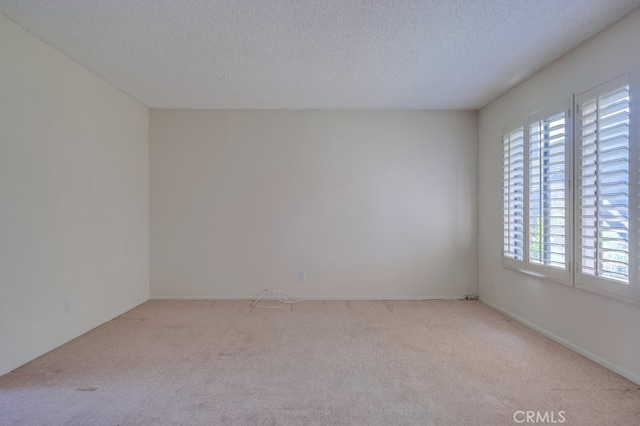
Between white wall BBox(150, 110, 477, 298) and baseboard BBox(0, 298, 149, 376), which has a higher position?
white wall BBox(150, 110, 477, 298)

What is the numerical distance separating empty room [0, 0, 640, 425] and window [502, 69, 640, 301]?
0.02 metres

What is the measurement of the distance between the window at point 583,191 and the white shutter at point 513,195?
1cm

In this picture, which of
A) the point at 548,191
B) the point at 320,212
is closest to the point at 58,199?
the point at 320,212

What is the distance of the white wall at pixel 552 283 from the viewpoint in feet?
7.15

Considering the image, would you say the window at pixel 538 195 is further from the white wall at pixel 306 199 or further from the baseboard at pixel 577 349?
the white wall at pixel 306 199

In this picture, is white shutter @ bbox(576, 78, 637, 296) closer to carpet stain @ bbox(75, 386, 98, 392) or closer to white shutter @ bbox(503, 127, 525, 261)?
white shutter @ bbox(503, 127, 525, 261)

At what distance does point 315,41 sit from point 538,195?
98.1 inches

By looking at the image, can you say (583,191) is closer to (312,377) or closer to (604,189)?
(604,189)

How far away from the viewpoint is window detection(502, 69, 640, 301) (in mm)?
2117

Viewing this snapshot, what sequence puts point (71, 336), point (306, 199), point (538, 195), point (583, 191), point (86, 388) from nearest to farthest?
point (86, 388), point (583, 191), point (71, 336), point (538, 195), point (306, 199)

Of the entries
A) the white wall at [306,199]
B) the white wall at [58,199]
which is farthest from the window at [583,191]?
the white wall at [58,199]

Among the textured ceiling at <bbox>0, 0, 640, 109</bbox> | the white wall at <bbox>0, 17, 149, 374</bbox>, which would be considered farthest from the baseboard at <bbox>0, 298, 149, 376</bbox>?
the textured ceiling at <bbox>0, 0, 640, 109</bbox>

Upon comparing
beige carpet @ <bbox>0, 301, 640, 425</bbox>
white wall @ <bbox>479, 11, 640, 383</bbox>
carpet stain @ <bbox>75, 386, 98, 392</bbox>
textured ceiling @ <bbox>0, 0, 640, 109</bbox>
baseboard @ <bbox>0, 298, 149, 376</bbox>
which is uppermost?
textured ceiling @ <bbox>0, 0, 640, 109</bbox>

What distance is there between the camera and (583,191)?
2.46m
